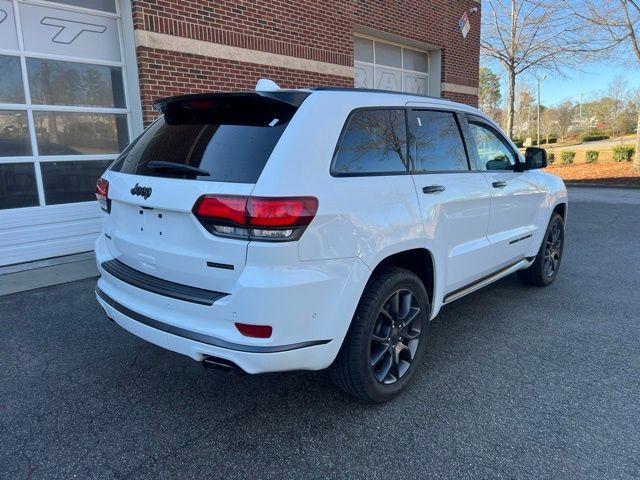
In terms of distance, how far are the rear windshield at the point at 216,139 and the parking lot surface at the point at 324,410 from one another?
4.64 feet

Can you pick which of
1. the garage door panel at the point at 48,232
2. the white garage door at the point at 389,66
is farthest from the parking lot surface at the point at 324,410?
the white garage door at the point at 389,66

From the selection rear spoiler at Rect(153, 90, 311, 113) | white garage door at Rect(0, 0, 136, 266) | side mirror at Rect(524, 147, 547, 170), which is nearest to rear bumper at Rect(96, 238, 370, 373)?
rear spoiler at Rect(153, 90, 311, 113)

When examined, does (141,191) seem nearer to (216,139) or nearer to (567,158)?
(216,139)

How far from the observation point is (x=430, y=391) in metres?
3.08

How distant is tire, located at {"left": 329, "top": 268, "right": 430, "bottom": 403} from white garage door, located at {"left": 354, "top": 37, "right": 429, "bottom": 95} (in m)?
7.51

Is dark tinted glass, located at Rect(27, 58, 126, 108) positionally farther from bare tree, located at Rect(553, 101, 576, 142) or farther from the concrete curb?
bare tree, located at Rect(553, 101, 576, 142)

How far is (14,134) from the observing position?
5.95 meters

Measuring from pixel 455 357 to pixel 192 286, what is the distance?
209cm

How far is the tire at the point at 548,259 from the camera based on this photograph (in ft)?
16.4

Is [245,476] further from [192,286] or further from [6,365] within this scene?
[6,365]

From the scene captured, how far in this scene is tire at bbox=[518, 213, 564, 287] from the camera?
16.4 ft

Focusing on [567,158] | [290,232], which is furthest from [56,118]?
[567,158]

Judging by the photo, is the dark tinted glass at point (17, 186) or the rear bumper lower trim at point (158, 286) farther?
the dark tinted glass at point (17, 186)

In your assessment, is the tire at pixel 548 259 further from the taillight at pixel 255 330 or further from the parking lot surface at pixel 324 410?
the taillight at pixel 255 330
